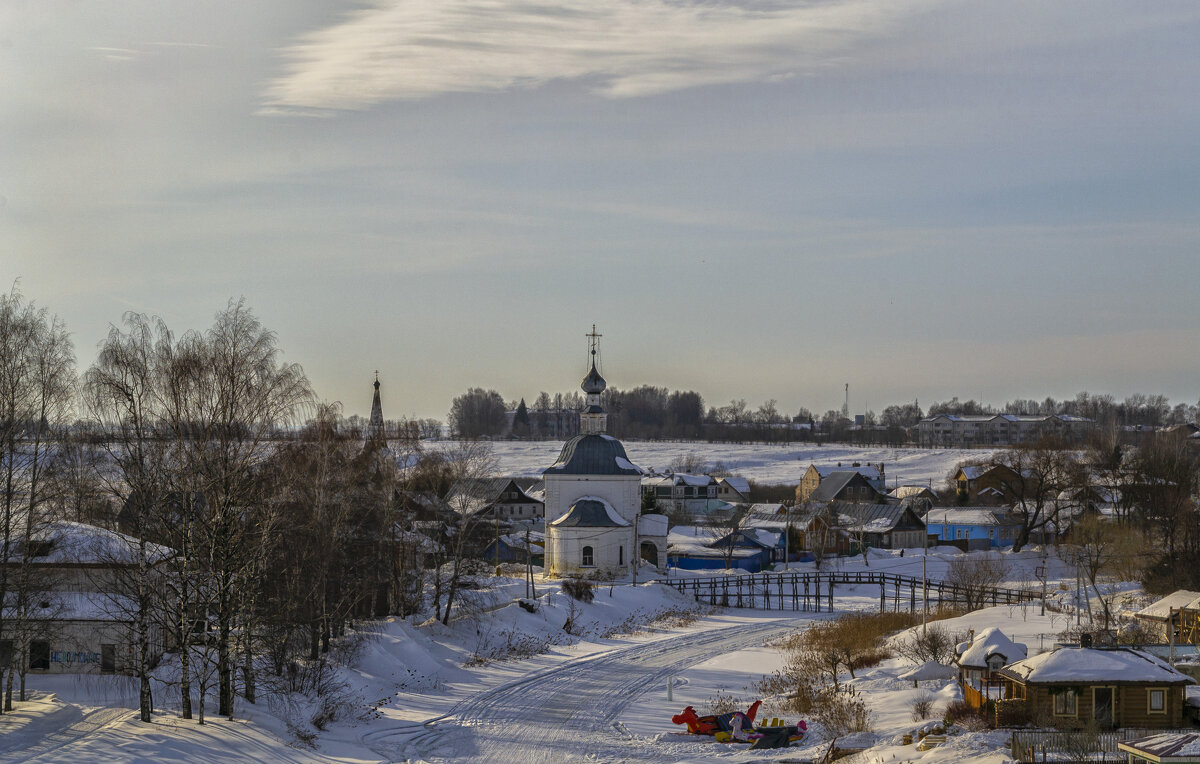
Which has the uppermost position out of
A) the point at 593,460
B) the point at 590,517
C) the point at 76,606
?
the point at 593,460

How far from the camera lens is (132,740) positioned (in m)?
20.9

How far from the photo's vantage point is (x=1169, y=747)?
59.7 feet

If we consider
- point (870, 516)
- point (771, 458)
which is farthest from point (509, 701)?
point (771, 458)

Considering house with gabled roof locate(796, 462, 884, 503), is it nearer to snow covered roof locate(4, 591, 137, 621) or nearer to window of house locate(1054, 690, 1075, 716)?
window of house locate(1054, 690, 1075, 716)

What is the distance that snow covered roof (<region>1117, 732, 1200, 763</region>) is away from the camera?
17.8 m

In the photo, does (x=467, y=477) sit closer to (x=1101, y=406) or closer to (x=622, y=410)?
(x=622, y=410)

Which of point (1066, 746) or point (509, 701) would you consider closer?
point (1066, 746)

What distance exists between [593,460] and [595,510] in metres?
3.65

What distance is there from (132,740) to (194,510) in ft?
14.2

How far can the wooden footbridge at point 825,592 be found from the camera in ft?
155

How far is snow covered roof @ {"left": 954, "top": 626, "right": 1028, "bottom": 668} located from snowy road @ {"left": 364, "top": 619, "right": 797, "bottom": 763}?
20.6ft

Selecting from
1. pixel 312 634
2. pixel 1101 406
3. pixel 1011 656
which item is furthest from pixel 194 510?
pixel 1101 406

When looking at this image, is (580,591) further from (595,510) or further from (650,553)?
(650,553)

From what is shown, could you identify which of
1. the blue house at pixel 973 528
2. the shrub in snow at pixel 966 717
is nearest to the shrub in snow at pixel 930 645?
the shrub in snow at pixel 966 717
